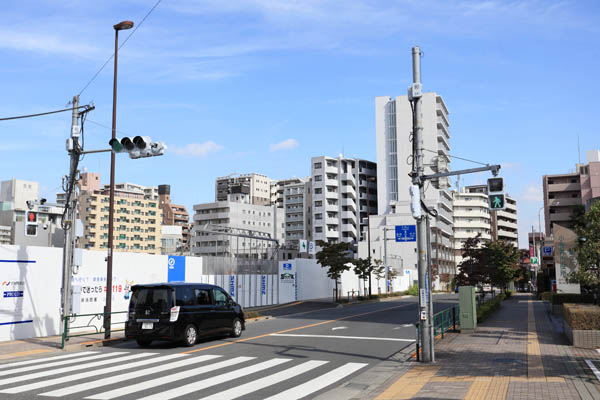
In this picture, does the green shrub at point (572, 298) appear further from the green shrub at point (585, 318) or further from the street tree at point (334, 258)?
the street tree at point (334, 258)

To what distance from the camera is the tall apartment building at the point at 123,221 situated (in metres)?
133

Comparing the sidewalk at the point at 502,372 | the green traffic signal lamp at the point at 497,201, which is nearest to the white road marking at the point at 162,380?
the sidewalk at the point at 502,372

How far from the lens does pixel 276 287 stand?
42.9 meters

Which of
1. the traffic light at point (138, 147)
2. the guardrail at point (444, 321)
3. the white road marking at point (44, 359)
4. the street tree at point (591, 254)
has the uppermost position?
the traffic light at point (138, 147)

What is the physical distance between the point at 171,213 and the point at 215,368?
515ft

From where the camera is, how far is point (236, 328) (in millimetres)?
19547

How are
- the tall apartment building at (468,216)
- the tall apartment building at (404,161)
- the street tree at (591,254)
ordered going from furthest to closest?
the tall apartment building at (468,216) → the tall apartment building at (404,161) → the street tree at (591,254)

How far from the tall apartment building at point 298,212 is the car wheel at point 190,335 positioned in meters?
106

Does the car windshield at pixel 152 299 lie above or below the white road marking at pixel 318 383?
above

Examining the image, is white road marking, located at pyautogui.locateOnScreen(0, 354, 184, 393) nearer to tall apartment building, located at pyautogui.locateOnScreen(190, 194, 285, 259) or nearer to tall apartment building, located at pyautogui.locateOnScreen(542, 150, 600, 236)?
tall apartment building, located at pyautogui.locateOnScreen(542, 150, 600, 236)

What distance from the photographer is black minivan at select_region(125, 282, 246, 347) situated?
16.5m

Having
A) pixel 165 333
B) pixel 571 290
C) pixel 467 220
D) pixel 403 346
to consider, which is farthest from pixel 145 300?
pixel 467 220

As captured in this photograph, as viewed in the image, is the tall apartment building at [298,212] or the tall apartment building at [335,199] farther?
the tall apartment building at [298,212]

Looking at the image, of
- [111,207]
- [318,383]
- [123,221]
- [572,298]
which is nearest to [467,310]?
[318,383]
